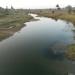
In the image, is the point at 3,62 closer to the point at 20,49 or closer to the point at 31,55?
the point at 31,55

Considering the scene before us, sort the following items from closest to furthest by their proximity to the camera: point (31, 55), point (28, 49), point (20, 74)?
point (20, 74)
point (31, 55)
point (28, 49)

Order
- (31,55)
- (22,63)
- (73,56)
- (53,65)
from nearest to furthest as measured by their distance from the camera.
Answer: (53,65) → (22,63) → (73,56) → (31,55)

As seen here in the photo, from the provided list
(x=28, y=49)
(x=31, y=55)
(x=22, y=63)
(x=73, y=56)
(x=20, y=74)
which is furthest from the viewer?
(x=28, y=49)

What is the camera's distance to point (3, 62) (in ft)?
96.5

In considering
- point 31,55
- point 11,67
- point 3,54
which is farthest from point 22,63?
point 3,54

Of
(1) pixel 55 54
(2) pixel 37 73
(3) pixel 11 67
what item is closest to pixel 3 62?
(3) pixel 11 67

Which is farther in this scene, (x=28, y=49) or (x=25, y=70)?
(x=28, y=49)

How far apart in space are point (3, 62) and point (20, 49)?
28.5 ft

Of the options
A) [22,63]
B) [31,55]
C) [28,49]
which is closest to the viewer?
[22,63]

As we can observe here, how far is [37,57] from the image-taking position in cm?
3112

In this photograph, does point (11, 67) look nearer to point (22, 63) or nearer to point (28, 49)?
point (22, 63)

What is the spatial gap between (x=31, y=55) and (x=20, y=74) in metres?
8.84

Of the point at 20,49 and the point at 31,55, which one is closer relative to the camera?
the point at 31,55

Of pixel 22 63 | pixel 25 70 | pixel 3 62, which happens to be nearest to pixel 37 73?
pixel 25 70
